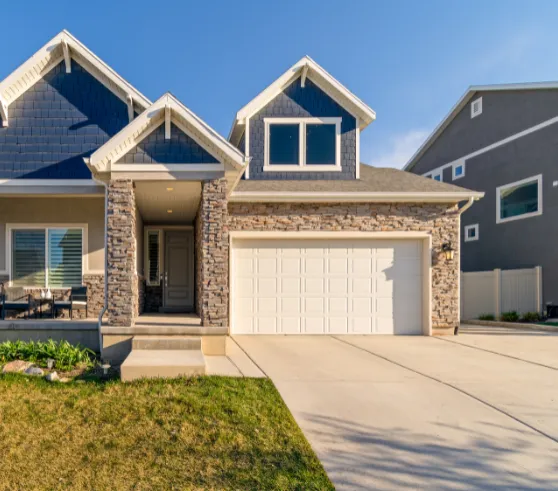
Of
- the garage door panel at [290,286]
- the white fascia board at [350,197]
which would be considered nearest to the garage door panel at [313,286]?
the garage door panel at [290,286]

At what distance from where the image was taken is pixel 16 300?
33.6 ft

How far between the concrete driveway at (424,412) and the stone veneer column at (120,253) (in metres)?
2.44

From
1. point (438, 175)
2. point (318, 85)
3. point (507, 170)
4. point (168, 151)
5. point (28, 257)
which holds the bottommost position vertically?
point (28, 257)

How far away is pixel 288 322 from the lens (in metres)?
10.4

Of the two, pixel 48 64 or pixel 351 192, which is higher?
pixel 48 64

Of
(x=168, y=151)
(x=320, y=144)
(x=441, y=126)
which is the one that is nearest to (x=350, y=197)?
(x=320, y=144)

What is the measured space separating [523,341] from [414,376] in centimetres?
518

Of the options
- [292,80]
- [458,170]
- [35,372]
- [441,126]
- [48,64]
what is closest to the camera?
[35,372]

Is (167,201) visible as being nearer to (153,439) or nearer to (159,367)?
(159,367)

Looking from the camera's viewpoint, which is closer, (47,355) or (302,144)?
(47,355)

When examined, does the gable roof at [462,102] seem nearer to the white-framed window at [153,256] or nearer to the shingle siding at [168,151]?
the shingle siding at [168,151]

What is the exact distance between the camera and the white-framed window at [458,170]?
19.2 metres

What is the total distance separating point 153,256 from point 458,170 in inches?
572

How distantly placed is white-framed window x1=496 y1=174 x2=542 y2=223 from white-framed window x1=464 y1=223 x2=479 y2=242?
1.37m
